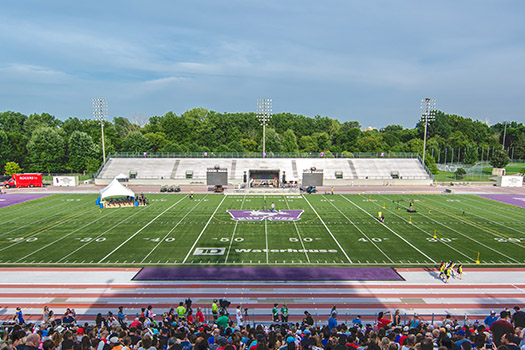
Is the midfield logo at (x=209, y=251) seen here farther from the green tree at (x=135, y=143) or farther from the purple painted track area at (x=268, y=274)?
the green tree at (x=135, y=143)

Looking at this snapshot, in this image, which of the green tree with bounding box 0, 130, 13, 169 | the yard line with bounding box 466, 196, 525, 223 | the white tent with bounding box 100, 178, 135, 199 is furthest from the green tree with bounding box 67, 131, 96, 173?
the yard line with bounding box 466, 196, 525, 223

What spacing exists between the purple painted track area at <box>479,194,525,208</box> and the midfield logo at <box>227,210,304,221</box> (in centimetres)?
2729

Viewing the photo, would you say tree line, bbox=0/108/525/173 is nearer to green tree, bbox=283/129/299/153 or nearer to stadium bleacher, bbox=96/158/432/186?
green tree, bbox=283/129/299/153

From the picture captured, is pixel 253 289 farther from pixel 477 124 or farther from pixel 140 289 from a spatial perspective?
pixel 477 124

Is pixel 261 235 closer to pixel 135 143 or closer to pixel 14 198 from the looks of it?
pixel 14 198

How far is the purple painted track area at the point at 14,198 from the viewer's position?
3956 cm

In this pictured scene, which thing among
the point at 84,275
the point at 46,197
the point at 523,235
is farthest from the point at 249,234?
the point at 46,197

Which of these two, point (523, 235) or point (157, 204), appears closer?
point (523, 235)

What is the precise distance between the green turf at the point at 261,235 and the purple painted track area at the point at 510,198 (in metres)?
3.62

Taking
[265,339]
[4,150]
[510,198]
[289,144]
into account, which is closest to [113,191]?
[265,339]

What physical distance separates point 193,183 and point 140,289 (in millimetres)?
41136

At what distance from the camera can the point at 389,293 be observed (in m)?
16.8

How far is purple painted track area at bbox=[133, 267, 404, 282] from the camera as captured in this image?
60.1 ft

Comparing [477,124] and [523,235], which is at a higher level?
[477,124]
